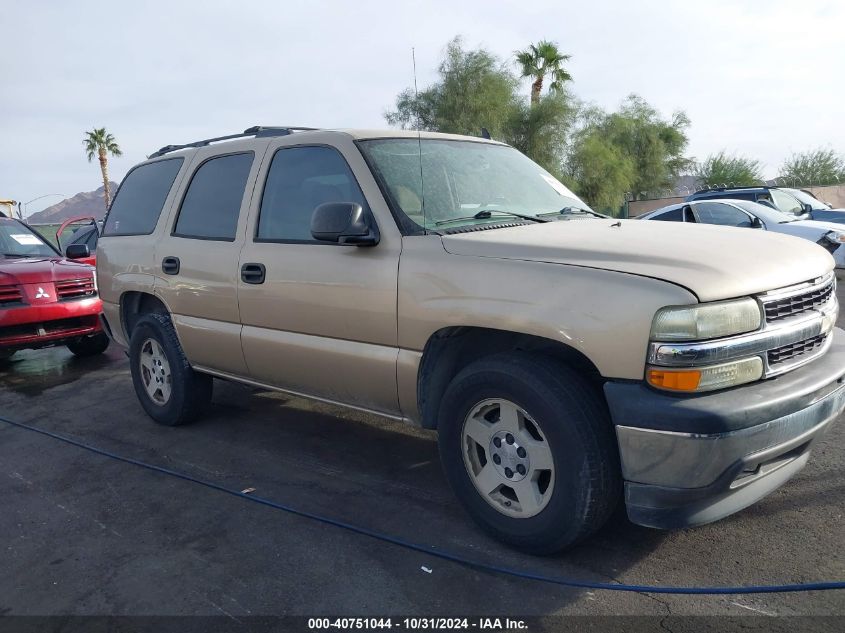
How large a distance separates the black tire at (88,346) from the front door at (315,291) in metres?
5.02

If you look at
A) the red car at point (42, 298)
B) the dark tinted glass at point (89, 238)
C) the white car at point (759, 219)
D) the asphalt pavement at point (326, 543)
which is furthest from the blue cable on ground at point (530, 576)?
the white car at point (759, 219)

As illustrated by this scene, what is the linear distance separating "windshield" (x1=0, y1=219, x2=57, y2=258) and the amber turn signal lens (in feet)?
26.3

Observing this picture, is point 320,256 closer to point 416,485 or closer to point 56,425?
point 416,485

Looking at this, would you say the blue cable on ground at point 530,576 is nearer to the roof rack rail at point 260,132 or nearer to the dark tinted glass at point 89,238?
the roof rack rail at point 260,132

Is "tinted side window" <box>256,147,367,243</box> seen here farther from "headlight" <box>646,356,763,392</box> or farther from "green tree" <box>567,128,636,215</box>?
"green tree" <box>567,128,636,215</box>

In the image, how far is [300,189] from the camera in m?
4.12

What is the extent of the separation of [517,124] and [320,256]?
32.9m

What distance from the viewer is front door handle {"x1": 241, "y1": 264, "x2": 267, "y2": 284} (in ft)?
13.6

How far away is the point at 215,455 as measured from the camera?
468 centimetres

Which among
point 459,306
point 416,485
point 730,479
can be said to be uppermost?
point 459,306

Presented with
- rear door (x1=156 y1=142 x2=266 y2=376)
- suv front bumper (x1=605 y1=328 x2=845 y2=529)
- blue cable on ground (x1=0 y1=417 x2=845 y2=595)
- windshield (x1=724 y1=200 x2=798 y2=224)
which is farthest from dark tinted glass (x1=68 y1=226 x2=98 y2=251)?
windshield (x1=724 y1=200 x2=798 y2=224)

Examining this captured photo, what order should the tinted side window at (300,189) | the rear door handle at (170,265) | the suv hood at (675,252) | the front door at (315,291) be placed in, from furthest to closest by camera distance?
1. the rear door handle at (170,265)
2. the tinted side window at (300,189)
3. the front door at (315,291)
4. the suv hood at (675,252)

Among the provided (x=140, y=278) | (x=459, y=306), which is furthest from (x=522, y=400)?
(x=140, y=278)

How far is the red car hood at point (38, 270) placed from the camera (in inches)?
286
